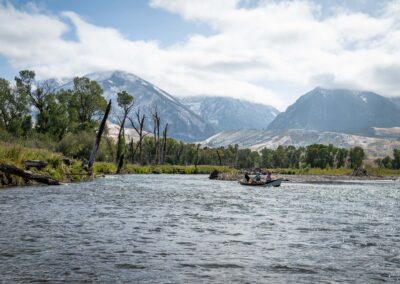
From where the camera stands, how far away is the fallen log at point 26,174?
37.7 metres

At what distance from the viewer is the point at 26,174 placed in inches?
1580

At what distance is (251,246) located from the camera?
15.4 meters

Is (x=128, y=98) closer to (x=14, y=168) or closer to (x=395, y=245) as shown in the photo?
(x=14, y=168)

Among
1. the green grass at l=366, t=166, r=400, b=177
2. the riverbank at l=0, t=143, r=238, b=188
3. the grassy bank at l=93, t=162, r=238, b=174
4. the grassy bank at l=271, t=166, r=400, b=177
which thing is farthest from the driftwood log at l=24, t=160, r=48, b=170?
the green grass at l=366, t=166, r=400, b=177

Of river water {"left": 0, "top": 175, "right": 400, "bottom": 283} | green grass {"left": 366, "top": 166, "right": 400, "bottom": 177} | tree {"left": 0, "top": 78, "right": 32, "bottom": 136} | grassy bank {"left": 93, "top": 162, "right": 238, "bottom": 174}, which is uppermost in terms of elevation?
tree {"left": 0, "top": 78, "right": 32, "bottom": 136}

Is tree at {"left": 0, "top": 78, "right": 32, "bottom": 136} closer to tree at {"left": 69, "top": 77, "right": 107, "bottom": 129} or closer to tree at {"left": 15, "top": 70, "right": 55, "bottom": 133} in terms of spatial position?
tree at {"left": 15, "top": 70, "right": 55, "bottom": 133}

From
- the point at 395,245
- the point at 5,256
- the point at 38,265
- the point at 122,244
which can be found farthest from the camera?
the point at 395,245

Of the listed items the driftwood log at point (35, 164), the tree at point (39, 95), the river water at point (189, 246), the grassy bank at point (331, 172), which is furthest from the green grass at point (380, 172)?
the river water at point (189, 246)

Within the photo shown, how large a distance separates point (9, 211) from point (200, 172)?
10580 cm

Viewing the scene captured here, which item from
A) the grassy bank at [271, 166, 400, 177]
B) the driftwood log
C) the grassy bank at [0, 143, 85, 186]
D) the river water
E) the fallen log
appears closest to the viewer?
the river water

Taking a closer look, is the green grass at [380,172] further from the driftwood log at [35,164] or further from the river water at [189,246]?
the river water at [189,246]

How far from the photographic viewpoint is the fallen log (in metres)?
37.7

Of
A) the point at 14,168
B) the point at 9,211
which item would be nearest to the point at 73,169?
the point at 14,168

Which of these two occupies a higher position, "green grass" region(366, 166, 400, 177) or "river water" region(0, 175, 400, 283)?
"green grass" region(366, 166, 400, 177)
